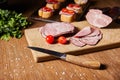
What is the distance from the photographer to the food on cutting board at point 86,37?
1.25m

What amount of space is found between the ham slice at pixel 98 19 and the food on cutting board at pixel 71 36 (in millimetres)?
62

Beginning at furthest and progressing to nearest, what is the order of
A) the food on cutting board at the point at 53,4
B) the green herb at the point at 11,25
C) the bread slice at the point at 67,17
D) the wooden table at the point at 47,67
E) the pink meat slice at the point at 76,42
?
the food on cutting board at the point at 53,4, the bread slice at the point at 67,17, the green herb at the point at 11,25, the pink meat slice at the point at 76,42, the wooden table at the point at 47,67

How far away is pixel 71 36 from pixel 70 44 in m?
0.09

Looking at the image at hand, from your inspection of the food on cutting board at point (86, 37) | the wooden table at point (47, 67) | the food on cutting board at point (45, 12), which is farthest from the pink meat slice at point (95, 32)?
the food on cutting board at point (45, 12)

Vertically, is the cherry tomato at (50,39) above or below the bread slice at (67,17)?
above

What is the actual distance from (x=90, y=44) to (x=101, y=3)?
2.41 feet

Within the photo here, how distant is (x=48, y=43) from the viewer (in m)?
1.26

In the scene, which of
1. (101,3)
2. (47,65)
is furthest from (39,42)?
(101,3)

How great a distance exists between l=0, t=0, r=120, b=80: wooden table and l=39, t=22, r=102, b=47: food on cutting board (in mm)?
78

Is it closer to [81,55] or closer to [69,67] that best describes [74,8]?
[81,55]

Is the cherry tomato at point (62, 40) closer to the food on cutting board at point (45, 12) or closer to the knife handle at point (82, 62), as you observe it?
the knife handle at point (82, 62)

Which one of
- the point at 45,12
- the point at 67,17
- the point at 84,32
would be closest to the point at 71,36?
the point at 84,32

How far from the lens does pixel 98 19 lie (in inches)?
56.8

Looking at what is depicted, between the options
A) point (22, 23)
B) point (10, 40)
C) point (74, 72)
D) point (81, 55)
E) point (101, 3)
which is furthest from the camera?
point (101, 3)
